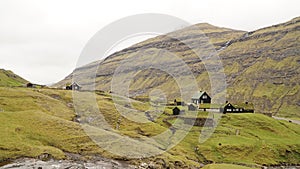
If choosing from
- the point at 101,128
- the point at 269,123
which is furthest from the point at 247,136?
the point at 101,128

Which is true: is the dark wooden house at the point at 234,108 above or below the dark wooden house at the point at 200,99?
below

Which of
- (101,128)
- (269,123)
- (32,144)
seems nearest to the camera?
(32,144)

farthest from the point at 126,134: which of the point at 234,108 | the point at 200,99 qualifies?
the point at 200,99

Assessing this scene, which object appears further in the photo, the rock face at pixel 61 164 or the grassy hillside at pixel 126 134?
the grassy hillside at pixel 126 134

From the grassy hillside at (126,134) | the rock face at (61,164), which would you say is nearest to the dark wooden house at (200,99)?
the grassy hillside at (126,134)

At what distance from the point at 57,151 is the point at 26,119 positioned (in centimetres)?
2007

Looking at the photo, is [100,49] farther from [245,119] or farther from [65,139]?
[245,119]

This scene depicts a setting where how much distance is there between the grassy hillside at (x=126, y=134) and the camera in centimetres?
7469

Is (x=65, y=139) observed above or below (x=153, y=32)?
below

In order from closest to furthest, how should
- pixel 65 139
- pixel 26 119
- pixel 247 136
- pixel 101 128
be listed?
1. pixel 65 139
2. pixel 26 119
3. pixel 101 128
4. pixel 247 136

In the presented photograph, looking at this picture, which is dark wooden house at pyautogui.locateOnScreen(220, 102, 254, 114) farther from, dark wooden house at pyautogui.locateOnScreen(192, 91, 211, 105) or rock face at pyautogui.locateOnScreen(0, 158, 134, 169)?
rock face at pyautogui.locateOnScreen(0, 158, 134, 169)

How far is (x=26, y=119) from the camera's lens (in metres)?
85.4

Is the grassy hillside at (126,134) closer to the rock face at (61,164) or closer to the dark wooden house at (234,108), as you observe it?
the rock face at (61,164)

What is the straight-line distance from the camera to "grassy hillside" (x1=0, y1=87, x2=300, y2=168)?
74688mm
